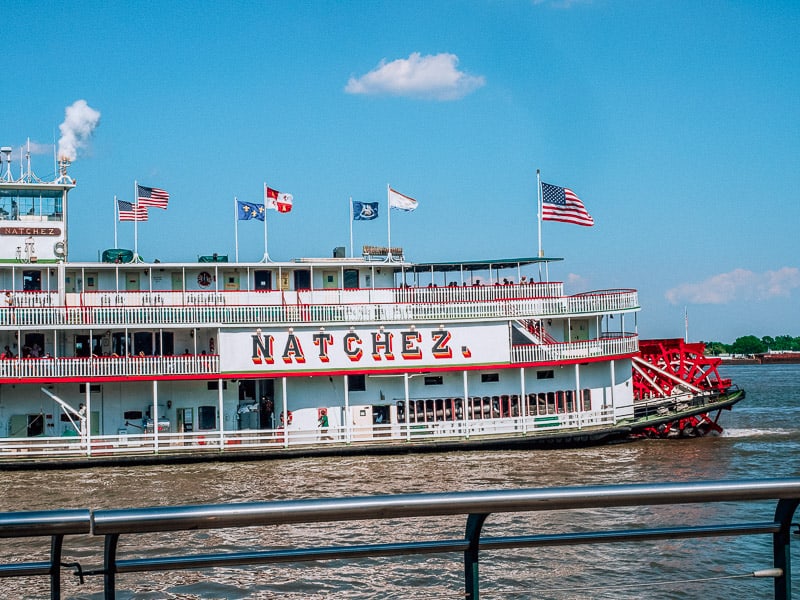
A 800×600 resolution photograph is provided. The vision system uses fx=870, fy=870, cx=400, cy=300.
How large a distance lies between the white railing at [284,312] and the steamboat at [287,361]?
0.05m

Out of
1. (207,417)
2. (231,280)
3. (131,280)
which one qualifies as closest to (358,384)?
(207,417)

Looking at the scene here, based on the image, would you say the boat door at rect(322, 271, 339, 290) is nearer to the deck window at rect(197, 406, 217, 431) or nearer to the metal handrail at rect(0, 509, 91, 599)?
the deck window at rect(197, 406, 217, 431)

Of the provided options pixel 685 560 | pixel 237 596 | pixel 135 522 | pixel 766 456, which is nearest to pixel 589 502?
pixel 135 522

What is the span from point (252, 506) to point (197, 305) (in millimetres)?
24963

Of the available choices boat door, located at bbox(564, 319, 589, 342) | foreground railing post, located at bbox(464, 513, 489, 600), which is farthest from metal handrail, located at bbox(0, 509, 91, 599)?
boat door, located at bbox(564, 319, 589, 342)

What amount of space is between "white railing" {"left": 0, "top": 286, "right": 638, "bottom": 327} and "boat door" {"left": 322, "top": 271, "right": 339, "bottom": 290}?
1523 mm

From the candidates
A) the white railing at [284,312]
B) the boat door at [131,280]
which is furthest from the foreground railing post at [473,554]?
the boat door at [131,280]

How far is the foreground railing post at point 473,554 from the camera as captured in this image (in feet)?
9.29

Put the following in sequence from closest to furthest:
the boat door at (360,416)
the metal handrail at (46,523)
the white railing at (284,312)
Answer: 1. the metal handrail at (46,523)
2. the white railing at (284,312)
3. the boat door at (360,416)

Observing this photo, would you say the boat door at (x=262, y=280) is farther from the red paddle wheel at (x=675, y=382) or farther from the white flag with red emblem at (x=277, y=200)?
the red paddle wheel at (x=675, y=382)

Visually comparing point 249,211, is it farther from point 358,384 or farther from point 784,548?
point 784,548

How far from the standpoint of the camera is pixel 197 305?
26.9 metres

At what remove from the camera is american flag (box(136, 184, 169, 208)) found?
99.0 feet

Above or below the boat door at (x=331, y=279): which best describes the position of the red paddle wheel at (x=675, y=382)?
below
